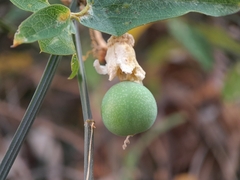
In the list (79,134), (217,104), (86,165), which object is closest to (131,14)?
(86,165)

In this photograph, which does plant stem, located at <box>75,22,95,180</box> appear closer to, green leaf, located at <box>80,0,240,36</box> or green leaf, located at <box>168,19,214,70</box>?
green leaf, located at <box>80,0,240,36</box>

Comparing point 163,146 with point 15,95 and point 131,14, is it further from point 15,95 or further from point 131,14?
point 131,14

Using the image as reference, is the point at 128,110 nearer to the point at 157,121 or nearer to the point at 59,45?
the point at 59,45

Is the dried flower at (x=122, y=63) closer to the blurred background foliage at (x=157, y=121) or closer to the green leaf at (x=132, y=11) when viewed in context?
the green leaf at (x=132, y=11)

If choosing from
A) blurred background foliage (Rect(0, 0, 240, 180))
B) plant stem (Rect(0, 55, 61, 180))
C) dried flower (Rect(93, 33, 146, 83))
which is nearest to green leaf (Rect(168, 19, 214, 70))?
blurred background foliage (Rect(0, 0, 240, 180))

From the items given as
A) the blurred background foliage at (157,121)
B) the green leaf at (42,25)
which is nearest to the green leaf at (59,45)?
the green leaf at (42,25)

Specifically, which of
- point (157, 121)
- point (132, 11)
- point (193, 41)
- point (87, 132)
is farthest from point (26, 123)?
point (157, 121)
